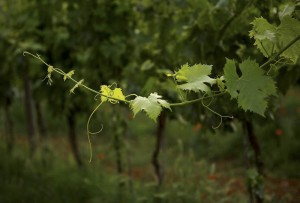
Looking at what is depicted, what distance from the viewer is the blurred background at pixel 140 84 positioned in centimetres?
280

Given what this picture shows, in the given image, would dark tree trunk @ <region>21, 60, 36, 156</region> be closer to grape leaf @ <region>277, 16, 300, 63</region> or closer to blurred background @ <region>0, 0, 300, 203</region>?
blurred background @ <region>0, 0, 300, 203</region>

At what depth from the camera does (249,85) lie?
4.87ft

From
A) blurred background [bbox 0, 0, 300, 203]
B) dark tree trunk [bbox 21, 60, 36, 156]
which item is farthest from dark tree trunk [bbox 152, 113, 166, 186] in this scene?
dark tree trunk [bbox 21, 60, 36, 156]

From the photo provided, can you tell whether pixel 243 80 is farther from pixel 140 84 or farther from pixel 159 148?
pixel 159 148

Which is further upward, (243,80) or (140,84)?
(140,84)

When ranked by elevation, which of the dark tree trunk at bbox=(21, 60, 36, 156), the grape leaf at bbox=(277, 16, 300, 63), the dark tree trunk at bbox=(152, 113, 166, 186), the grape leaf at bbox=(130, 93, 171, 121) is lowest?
the grape leaf at bbox=(130, 93, 171, 121)

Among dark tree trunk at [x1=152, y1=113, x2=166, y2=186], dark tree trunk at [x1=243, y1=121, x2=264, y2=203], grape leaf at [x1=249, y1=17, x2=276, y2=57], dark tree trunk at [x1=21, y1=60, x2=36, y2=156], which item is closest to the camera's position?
grape leaf at [x1=249, y1=17, x2=276, y2=57]

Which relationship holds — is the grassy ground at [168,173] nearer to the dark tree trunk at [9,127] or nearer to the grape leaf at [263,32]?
the dark tree trunk at [9,127]

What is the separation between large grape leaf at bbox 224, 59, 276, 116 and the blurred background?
0.43 meters

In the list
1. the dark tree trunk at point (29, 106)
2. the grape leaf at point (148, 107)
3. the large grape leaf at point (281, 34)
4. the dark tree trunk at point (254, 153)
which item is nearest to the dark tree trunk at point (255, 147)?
the dark tree trunk at point (254, 153)

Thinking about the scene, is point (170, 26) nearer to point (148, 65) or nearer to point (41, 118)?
point (148, 65)

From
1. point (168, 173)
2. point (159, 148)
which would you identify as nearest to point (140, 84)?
point (159, 148)

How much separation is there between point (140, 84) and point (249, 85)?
98.3 inches

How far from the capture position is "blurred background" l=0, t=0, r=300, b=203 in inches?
110
